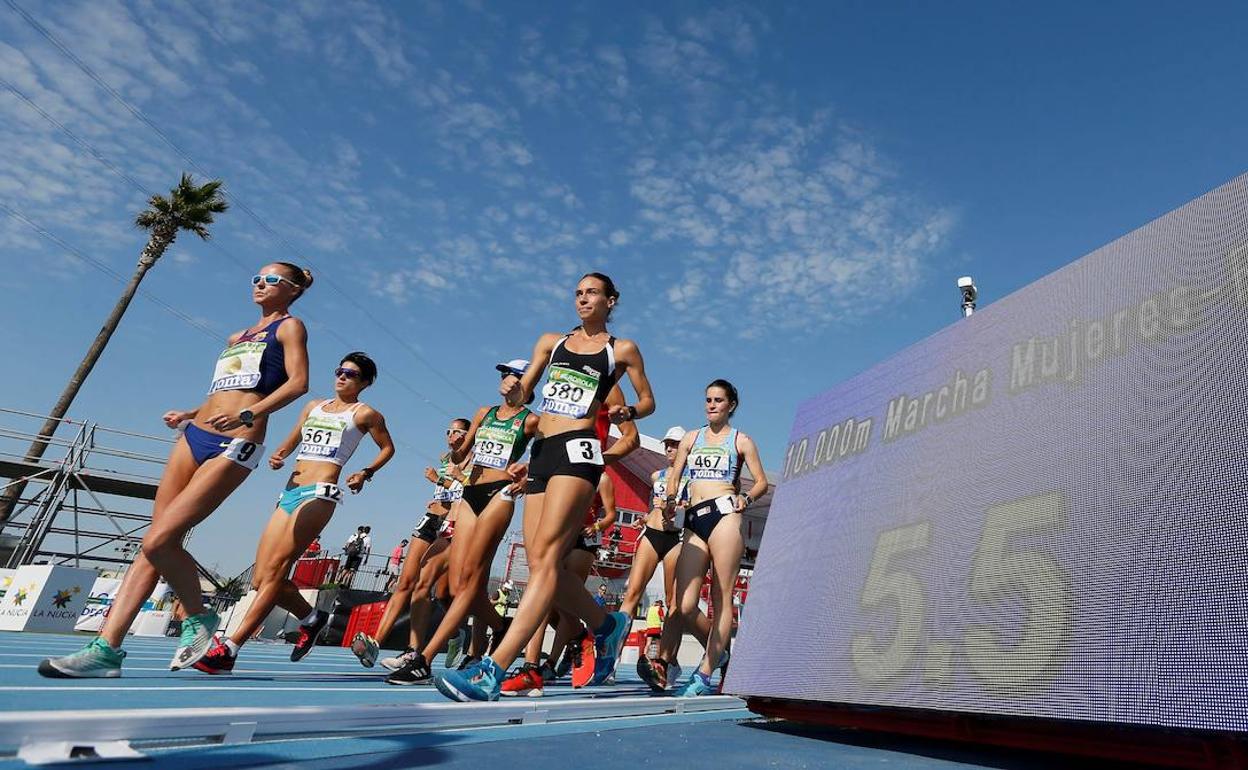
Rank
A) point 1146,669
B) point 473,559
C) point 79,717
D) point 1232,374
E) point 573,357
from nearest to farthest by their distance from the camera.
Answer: point 79,717, point 1146,669, point 1232,374, point 573,357, point 473,559

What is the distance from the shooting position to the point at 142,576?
131 inches

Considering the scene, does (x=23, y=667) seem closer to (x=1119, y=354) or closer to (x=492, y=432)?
(x=492, y=432)

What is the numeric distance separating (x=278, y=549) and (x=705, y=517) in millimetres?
2891

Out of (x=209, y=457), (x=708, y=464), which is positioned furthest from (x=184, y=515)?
(x=708, y=464)

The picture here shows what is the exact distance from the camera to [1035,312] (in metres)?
2.89

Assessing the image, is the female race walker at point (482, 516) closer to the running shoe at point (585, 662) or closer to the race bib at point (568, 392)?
the race bib at point (568, 392)

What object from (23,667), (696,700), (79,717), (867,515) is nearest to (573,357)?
(867,515)

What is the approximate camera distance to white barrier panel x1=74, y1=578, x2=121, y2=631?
10867 millimetres

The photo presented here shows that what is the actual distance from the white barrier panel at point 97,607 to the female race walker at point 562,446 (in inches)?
382

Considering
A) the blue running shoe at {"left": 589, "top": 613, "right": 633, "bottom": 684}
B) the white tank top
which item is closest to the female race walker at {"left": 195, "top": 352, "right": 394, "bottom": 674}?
the white tank top

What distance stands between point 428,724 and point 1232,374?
2.76m

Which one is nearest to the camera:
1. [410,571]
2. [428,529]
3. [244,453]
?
[244,453]

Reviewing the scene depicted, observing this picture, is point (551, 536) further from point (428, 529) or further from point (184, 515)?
point (428, 529)

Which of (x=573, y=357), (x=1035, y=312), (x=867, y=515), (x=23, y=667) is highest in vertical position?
(x=1035, y=312)
